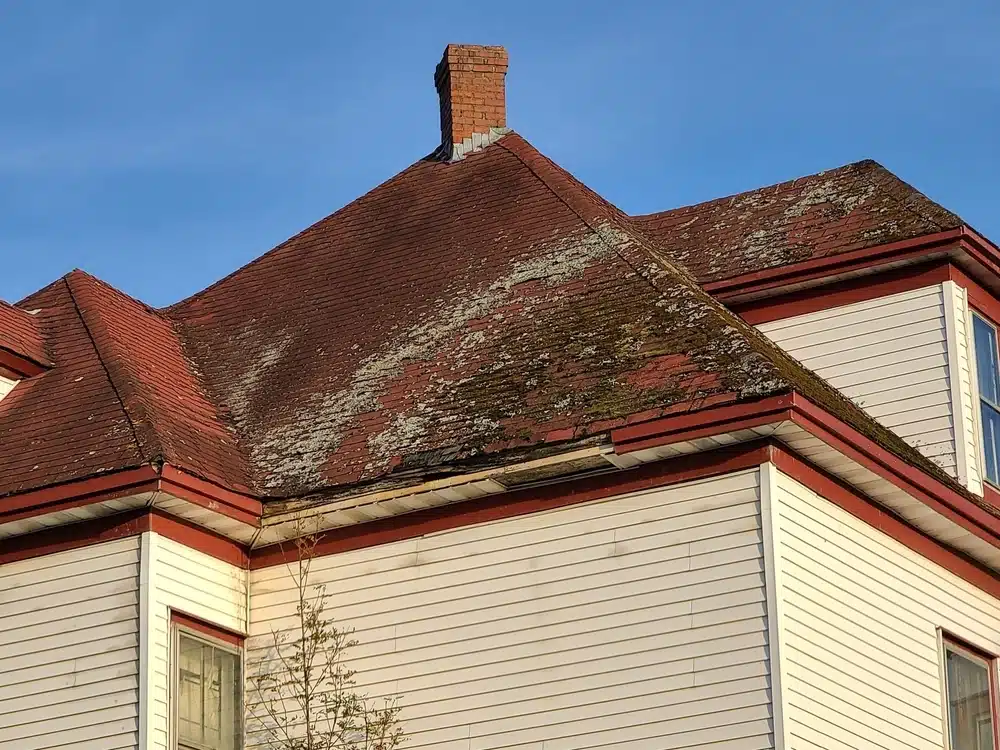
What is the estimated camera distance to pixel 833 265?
19.9 metres

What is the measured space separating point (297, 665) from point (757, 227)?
7915mm

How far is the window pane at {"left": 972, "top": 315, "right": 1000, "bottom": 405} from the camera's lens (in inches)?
778

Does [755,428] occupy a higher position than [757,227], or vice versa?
[757,227]

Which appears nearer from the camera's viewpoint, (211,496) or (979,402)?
(211,496)

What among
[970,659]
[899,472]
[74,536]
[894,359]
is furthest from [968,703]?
[74,536]

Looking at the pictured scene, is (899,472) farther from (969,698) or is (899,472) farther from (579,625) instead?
(579,625)

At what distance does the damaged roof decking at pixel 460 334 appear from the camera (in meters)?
16.6

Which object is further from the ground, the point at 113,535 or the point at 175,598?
the point at 113,535

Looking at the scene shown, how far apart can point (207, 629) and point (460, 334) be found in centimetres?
384

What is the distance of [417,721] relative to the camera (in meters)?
16.4

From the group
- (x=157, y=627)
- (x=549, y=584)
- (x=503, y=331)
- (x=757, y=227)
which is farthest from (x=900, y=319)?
(x=157, y=627)

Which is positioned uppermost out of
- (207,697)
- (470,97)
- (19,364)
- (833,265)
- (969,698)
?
(470,97)

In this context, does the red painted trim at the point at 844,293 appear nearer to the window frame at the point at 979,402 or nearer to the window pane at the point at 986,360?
the window frame at the point at 979,402

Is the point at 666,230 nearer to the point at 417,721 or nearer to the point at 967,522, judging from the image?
the point at 967,522
